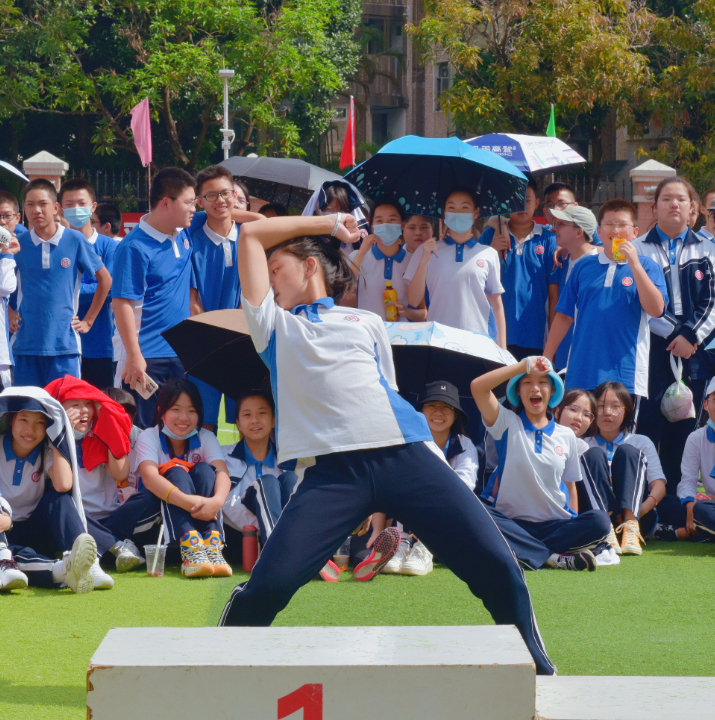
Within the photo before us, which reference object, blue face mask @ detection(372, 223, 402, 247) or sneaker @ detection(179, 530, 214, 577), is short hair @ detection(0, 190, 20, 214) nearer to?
blue face mask @ detection(372, 223, 402, 247)

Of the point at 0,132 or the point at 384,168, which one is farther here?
the point at 0,132

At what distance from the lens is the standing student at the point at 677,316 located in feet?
22.5

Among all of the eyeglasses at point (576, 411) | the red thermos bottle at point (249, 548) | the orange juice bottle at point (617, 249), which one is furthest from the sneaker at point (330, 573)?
the orange juice bottle at point (617, 249)

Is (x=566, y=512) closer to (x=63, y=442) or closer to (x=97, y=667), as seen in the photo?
(x=63, y=442)

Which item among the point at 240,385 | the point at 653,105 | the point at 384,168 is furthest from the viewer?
the point at 653,105

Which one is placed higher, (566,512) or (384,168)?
(384,168)

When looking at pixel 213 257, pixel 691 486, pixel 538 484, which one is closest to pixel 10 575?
pixel 213 257

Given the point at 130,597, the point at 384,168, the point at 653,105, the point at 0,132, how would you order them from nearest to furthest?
1. the point at 130,597
2. the point at 384,168
3. the point at 653,105
4. the point at 0,132

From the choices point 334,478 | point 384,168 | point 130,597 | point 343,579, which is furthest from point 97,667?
point 384,168

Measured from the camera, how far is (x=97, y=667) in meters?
2.32

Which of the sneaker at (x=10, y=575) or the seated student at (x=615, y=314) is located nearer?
the sneaker at (x=10, y=575)

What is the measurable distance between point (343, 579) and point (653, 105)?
18.4 metres

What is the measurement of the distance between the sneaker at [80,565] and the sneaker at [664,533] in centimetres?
364

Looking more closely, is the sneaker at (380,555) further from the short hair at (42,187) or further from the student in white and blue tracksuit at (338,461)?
the short hair at (42,187)
